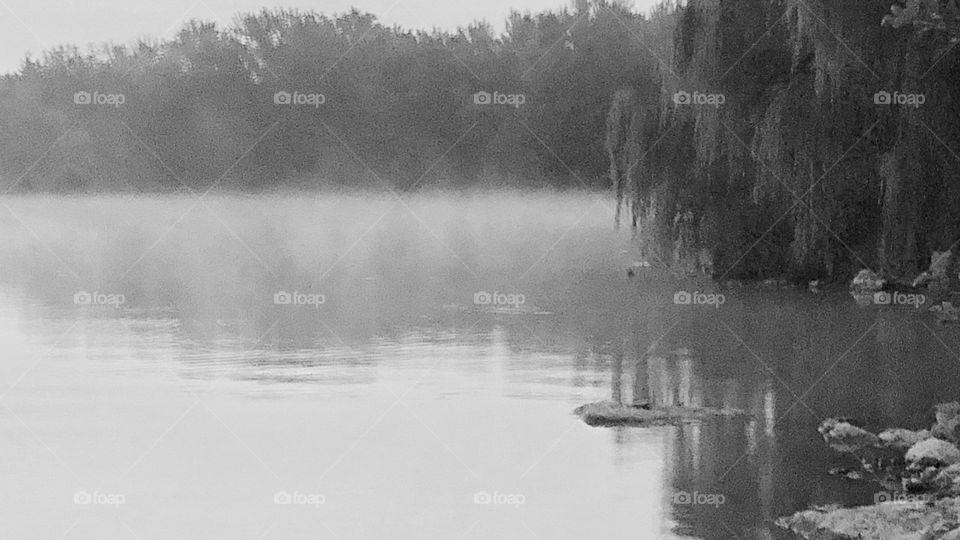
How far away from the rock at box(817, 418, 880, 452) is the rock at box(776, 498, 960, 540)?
128 centimetres

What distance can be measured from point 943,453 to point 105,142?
91.5 feet

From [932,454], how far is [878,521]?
3.37 ft

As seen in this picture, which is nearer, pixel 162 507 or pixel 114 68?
pixel 162 507

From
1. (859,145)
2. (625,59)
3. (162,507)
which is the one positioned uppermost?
(625,59)

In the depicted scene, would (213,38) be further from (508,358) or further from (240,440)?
(240,440)

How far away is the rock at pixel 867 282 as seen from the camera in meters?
13.7

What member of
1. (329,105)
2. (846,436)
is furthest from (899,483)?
(329,105)

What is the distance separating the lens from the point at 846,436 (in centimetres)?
727

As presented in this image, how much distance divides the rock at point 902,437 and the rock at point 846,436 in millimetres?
39

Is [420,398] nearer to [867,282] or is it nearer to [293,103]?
[867,282]

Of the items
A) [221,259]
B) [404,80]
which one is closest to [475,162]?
[404,80]

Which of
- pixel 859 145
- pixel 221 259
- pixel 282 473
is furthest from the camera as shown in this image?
pixel 221 259

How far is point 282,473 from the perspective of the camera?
670cm

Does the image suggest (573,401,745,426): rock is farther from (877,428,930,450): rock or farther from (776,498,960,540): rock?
(776,498,960,540): rock
